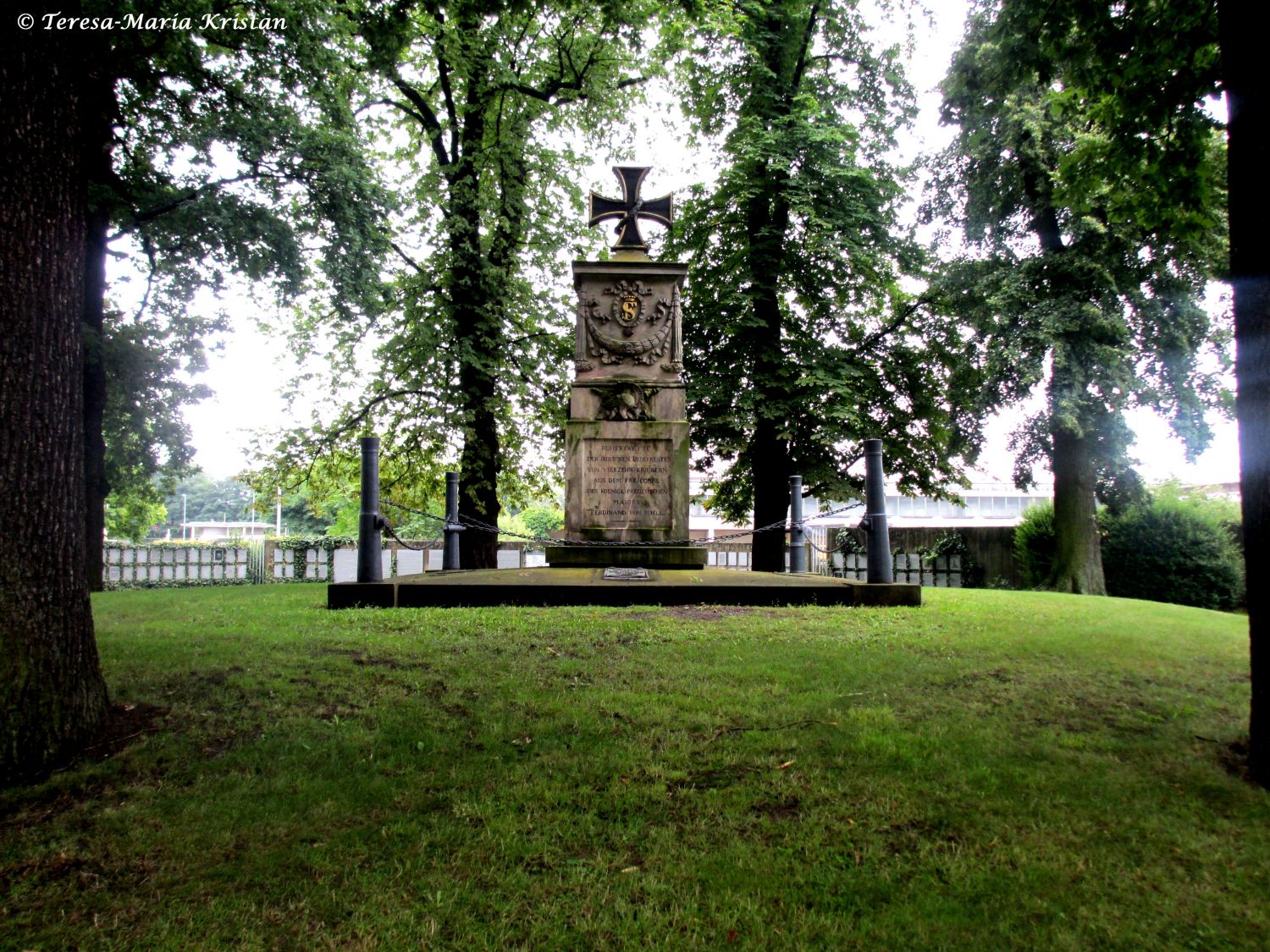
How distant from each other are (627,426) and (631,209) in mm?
4082

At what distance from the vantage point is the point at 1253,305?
11.7 ft

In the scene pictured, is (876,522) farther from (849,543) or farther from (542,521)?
(542,521)

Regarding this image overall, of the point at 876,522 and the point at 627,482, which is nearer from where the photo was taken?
the point at 876,522

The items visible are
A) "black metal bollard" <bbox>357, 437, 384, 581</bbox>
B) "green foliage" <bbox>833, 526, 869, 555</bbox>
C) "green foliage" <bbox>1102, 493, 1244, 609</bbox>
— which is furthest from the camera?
"green foliage" <bbox>833, 526, 869, 555</bbox>

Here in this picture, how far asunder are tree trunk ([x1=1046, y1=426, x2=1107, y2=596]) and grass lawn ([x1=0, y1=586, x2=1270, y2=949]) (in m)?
12.0

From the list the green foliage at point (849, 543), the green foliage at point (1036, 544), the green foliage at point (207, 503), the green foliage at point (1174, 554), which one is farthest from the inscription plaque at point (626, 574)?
the green foliage at point (207, 503)

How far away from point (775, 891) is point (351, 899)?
4.54 feet

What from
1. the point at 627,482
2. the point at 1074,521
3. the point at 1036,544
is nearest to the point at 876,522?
the point at 627,482

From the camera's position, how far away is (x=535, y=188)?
1762 cm

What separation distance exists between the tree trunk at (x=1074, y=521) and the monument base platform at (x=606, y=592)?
977cm

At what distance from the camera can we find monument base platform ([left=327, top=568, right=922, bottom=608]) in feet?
27.5

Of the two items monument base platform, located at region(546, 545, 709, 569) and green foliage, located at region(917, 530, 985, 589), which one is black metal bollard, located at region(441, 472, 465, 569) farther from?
green foliage, located at region(917, 530, 985, 589)

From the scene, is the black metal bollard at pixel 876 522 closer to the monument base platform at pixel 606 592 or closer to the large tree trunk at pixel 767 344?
the monument base platform at pixel 606 592

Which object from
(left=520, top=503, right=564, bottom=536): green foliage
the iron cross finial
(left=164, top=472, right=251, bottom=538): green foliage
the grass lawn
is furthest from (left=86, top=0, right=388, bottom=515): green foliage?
(left=164, top=472, right=251, bottom=538): green foliage
